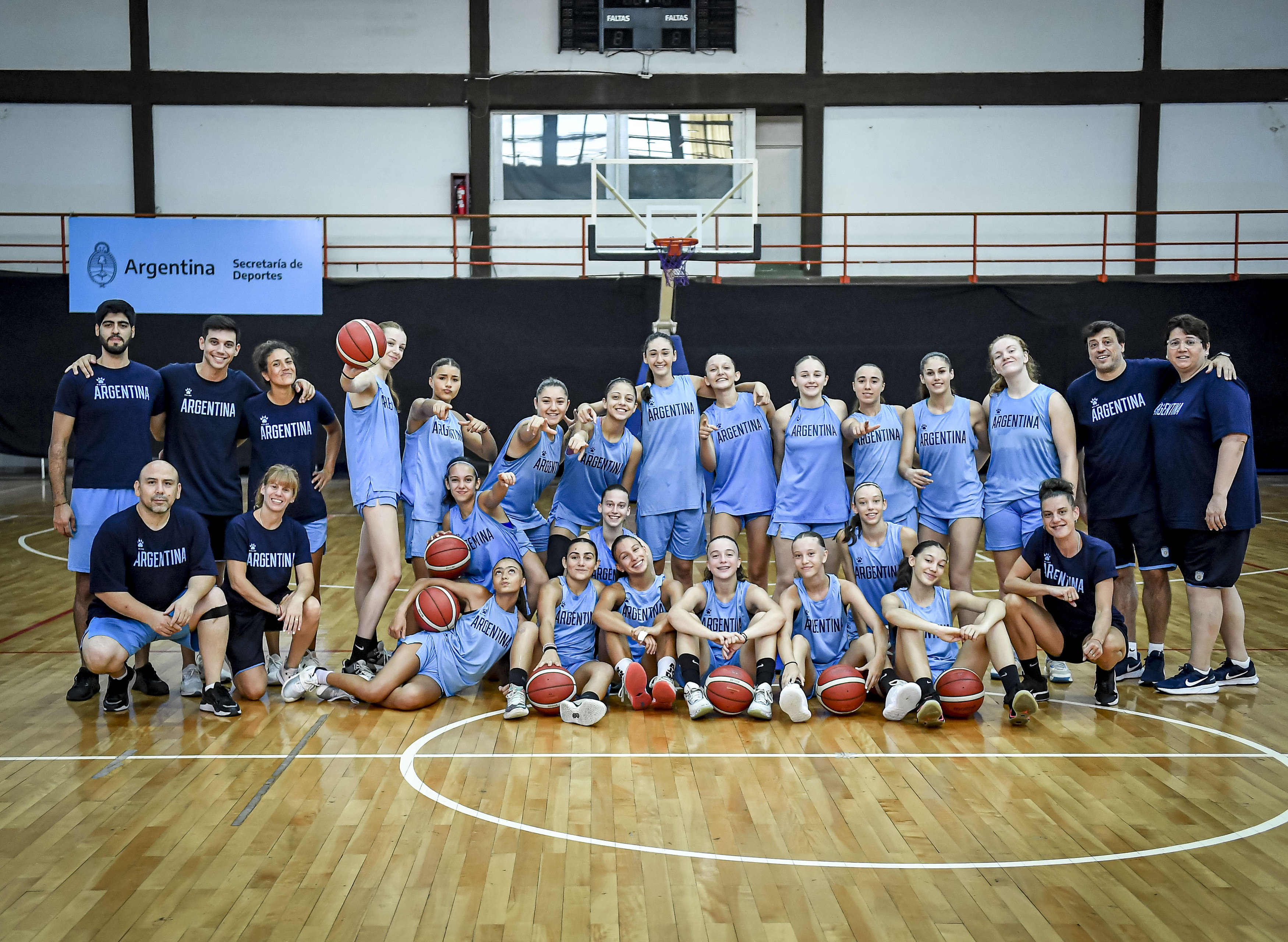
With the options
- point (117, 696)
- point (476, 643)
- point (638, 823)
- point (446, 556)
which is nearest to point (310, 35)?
point (446, 556)

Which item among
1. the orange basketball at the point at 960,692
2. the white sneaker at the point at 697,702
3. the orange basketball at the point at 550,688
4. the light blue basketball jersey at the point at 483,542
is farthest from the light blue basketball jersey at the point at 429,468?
the orange basketball at the point at 960,692

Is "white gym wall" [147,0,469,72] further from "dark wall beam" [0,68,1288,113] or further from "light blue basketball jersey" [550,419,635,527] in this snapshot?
"light blue basketball jersey" [550,419,635,527]

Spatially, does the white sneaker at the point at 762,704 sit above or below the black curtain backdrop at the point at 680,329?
below

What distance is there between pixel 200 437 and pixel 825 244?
11.9 m

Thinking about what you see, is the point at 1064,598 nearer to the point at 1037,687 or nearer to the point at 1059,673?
the point at 1037,687

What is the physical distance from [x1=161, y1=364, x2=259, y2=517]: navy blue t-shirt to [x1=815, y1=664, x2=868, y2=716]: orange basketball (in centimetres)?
317

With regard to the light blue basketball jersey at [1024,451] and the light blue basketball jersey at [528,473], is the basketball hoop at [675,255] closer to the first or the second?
the light blue basketball jersey at [528,473]

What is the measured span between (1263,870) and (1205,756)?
3.93 ft

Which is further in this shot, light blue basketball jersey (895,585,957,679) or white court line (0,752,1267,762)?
light blue basketball jersey (895,585,957,679)

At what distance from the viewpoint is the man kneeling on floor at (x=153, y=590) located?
4.94 metres

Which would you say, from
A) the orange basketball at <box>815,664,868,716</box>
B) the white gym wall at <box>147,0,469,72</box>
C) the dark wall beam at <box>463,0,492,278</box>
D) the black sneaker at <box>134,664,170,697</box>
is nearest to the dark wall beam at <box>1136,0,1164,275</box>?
the white gym wall at <box>147,0,469,72</box>

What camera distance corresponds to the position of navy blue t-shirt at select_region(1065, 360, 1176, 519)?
564 cm

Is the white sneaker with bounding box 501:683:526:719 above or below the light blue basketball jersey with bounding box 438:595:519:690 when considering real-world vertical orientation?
below

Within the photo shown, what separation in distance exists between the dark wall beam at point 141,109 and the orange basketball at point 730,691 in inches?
560
